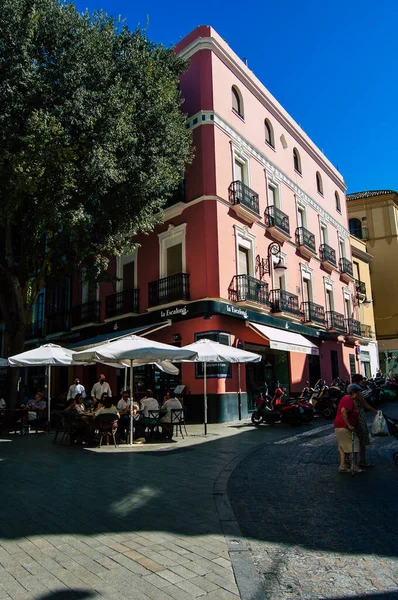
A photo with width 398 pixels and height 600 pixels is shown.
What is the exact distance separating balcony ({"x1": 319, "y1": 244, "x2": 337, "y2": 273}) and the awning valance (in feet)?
25.2

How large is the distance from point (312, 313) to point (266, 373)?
5.53 metres

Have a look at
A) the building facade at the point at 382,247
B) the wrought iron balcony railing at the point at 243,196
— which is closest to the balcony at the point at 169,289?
the wrought iron balcony railing at the point at 243,196

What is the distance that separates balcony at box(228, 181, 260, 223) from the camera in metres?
18.2

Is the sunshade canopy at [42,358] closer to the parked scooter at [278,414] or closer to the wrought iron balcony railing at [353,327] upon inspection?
the parked scooter at [278,414]

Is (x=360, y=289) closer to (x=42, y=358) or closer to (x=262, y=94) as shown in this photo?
(x=262, y=94)

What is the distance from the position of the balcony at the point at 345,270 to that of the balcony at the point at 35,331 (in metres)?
18.9

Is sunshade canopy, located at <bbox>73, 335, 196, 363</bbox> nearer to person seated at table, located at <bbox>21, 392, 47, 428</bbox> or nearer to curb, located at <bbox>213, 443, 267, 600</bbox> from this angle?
person seated at table, located at <bbox>21, 392, 47, 428</bbox>

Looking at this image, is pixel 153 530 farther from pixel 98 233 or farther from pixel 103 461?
pixel 98 233

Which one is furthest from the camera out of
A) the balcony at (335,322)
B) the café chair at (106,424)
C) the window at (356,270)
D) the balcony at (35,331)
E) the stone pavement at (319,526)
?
the window at (356,270)

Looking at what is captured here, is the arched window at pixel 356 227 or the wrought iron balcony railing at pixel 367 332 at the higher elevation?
the arched window at pixel 356 227

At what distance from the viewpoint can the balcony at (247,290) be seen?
57.3 feet

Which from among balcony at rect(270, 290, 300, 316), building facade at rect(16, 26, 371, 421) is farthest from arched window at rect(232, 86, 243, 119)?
balcony at rect(270, 290, 300, 316)

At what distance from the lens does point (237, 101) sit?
20.5 metres

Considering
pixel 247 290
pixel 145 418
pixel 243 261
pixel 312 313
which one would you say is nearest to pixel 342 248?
pixel 312 313
